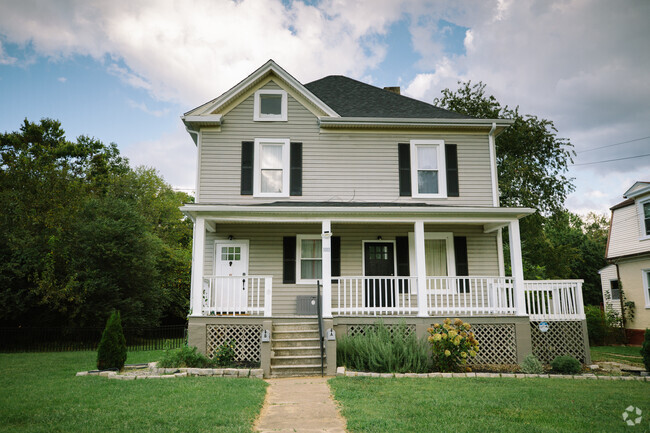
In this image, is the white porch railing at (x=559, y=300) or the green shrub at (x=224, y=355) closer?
the green shrub at (x=224, y=355)

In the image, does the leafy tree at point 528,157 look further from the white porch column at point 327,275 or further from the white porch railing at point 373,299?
the white porch column at point 327,275

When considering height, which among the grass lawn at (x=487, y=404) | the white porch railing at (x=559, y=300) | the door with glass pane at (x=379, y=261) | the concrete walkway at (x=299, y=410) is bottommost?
the concrete walkway at (x=299, y=410)

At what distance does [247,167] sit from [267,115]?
1.73 meters

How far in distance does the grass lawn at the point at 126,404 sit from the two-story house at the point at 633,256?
1724 cm

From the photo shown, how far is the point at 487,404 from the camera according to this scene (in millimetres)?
6180

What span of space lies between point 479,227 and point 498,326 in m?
3.27

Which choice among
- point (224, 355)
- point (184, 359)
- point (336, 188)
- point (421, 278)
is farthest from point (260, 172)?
point (184, 359)

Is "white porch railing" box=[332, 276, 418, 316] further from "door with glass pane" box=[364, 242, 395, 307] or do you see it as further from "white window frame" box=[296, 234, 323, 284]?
"white window frame" box=[296, 234, 323, 284]

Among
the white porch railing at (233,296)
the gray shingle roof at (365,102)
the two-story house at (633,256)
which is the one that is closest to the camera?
the white porch railing at (233,296)

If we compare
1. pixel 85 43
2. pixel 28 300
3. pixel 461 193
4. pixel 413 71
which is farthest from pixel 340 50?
pixel 28 300

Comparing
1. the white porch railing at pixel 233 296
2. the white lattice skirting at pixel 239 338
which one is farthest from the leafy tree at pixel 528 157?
the white lattice skirting at pixel 239 338

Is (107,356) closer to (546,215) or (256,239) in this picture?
(256,239)

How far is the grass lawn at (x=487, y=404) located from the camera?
5156mm

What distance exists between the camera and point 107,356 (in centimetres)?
926
